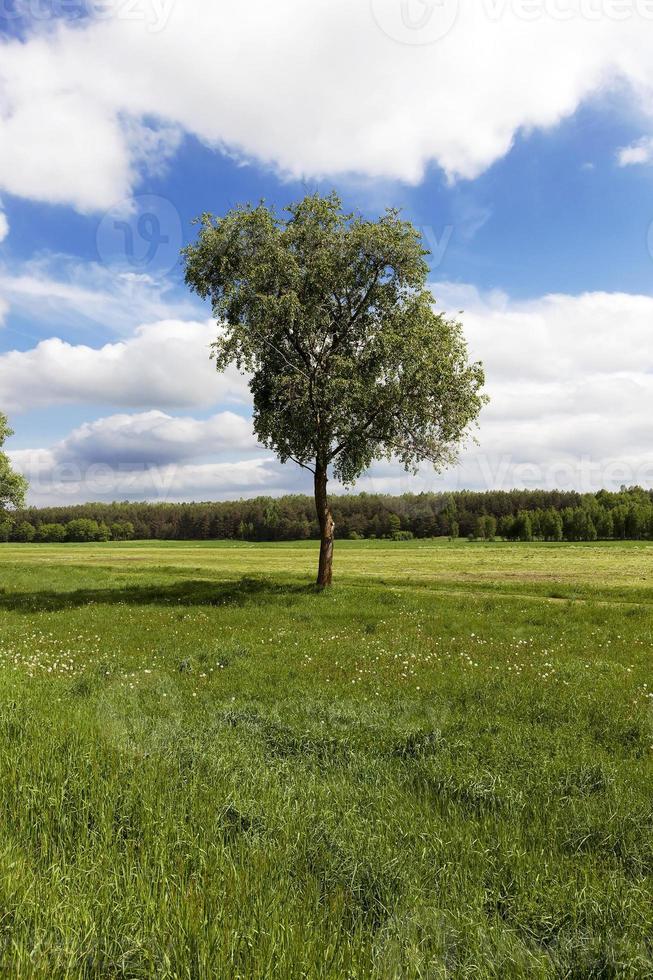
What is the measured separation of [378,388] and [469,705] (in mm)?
20001

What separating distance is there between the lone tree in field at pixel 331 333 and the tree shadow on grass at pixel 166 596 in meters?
3.82

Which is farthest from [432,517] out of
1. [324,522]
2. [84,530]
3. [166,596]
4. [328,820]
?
[328,820]

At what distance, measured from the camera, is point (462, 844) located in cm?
590

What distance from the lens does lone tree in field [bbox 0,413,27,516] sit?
161 ft

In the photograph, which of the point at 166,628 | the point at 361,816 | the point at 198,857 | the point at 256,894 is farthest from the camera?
the point at 166,628

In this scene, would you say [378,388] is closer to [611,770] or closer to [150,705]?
[150,705]

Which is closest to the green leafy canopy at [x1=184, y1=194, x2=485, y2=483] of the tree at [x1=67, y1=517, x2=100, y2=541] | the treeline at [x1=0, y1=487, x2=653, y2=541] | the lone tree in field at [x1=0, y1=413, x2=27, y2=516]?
the lone tree in field at [x1=0, y1=413, x2=27, y2=516]

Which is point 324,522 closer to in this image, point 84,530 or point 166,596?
point 166,596

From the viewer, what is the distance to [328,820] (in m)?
6.22

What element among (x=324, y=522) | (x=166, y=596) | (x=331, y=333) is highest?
(x=331, y=333)

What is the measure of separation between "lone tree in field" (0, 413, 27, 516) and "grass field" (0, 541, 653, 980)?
4095 cm

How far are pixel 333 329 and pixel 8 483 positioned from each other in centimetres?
3605

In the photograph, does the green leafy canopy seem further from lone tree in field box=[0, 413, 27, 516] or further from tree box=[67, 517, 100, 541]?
tree box=[67, 517, 100, 541]

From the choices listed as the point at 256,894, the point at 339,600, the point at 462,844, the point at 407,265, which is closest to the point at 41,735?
the point at 256,894
